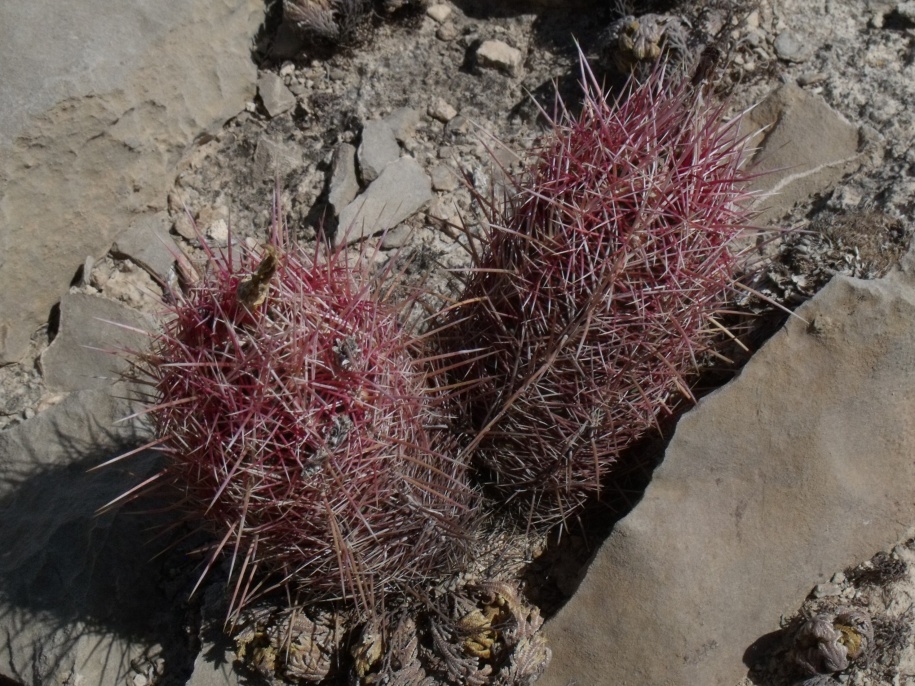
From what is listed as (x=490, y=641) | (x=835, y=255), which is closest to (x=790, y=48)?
(x=835, y=255)

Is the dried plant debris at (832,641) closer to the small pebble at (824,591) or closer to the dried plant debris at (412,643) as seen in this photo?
the small pebble at (824,591)

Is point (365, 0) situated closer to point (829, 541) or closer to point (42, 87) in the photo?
point (42, 87)

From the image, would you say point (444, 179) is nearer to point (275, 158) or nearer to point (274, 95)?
point (275, 158)

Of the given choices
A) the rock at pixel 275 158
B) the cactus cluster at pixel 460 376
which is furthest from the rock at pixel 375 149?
the cactus cluster at pixel 460 376

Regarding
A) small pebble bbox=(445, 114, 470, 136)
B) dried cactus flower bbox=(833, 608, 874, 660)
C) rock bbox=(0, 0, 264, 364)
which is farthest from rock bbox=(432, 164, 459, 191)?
dried cactus flower bbox=(833, 608, 874, 660)

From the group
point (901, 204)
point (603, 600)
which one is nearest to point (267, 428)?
point (603, 600)
